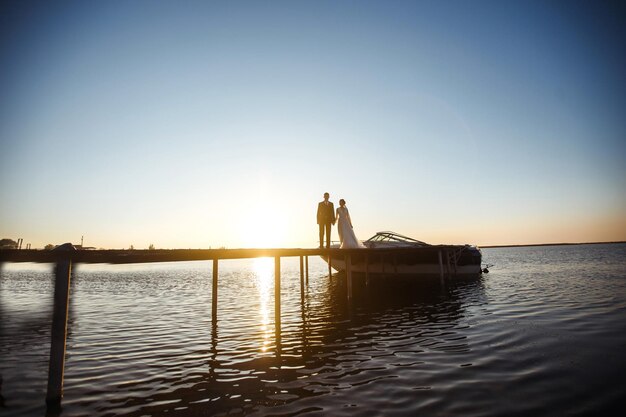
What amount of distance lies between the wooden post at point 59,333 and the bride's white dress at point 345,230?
12.8 meters

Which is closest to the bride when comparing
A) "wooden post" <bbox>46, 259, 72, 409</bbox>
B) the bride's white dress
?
the bride's white dress

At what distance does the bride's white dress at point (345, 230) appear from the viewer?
17.5 metres

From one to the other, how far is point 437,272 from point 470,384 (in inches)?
951

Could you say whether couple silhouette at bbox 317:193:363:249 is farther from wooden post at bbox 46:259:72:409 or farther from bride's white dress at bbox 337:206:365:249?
wooden post at bbox 46:259:72:409

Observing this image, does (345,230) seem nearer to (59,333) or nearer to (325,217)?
(325,217)

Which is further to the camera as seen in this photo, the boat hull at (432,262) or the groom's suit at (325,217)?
the boat hull at (432,262)

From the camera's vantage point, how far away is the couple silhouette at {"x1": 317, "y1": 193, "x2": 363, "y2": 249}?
1648cm

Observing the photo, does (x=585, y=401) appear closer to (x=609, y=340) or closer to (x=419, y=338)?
(x=419, y=338)

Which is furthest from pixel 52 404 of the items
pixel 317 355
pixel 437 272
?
pixel 437 272

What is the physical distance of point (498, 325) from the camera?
1104 centimetres

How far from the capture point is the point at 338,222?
58.2 feet

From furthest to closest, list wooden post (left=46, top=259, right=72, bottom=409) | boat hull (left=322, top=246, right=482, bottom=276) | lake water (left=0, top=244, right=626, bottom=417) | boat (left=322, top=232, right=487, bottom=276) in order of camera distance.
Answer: boat hull (left=322, top=246, right=482, bottom=276), boat (left=322, top=232, right=487, bottom=276), wooden post (left=46, top=259, right=72, bottom=409), lake water (left=0, top=244, right=626, bottom=417)

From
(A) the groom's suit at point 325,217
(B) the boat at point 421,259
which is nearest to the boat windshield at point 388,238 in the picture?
(B) the boat at point 421,259

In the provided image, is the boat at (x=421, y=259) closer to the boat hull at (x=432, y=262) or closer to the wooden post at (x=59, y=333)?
the boat hull at (x=432, y=262)
